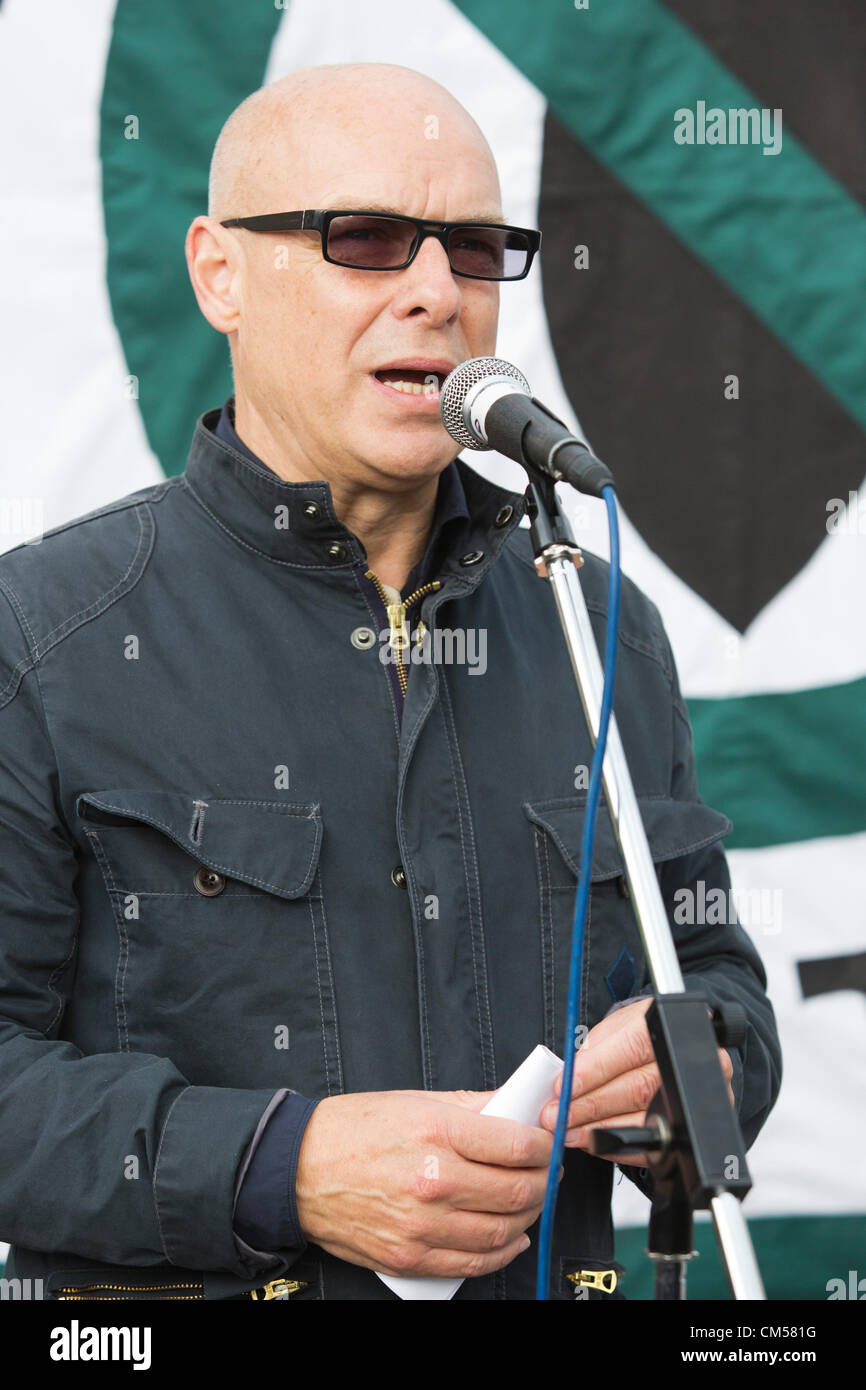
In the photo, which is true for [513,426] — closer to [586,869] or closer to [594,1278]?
[586,869]

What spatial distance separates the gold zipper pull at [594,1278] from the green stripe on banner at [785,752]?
Result: 4.12 ft

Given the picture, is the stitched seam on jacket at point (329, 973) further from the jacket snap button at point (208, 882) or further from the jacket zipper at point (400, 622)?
the jacket zipper at point (400, 622)

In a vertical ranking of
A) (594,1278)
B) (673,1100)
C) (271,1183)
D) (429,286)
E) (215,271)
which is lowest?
(594,1278)

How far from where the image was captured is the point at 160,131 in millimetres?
2689

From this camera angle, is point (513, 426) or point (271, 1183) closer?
point (513, 426)

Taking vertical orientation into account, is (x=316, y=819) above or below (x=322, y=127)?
below

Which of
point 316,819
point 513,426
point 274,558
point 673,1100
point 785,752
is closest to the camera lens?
point 673,1100

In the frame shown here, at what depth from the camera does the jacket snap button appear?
1.57m

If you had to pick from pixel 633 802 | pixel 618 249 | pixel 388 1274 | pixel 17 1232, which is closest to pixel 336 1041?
pixel 388 1274

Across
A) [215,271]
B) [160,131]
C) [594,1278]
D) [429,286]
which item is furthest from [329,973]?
[160,131]

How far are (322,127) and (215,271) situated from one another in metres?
0.24

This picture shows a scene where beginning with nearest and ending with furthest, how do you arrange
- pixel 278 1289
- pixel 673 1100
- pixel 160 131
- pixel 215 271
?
pixel 673 1100 < pixel 278 1289 < pixel 215 271 < pixel 160 131

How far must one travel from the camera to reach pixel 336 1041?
1573mm
